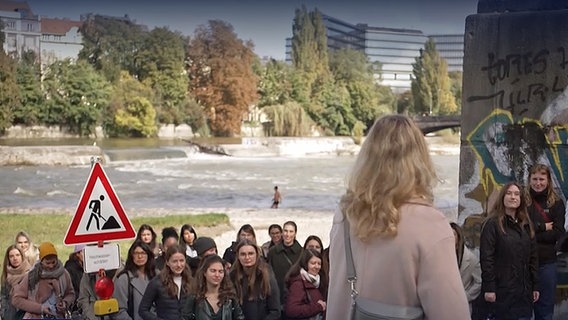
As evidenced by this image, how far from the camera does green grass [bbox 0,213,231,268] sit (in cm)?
1756

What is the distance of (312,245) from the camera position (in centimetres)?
642

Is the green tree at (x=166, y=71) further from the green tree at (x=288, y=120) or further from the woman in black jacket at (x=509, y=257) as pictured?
the woman in black jacket at (x=509, y=257)

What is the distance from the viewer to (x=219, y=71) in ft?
94.4

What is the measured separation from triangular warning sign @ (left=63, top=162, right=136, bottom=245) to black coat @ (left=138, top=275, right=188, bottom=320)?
1.59 feet

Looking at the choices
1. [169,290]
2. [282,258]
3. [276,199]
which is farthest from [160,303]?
[276,199]

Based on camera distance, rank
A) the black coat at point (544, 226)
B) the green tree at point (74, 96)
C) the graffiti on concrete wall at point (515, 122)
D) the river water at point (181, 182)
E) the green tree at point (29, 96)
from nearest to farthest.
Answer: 1. the black coat at point (544, 226)
2. the graffiti on concrete wall at point (515, 122)
3. the river water at point (181, 182)
4. the green tree at point (29, 96)
5. the green tree at point (74, 96)

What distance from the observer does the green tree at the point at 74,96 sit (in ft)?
76.9

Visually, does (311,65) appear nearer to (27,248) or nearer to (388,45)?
(388,45)

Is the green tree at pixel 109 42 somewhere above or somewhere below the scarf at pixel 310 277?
above

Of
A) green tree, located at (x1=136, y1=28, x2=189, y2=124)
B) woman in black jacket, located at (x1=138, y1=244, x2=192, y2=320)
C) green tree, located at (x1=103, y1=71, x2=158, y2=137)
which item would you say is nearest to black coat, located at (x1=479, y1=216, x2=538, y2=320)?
woman in black jacket, located at (x1=138, y1=244, x2=192, y2=320)

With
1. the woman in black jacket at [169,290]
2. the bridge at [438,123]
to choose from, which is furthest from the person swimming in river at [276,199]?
the woman in black jacket at [169,290]

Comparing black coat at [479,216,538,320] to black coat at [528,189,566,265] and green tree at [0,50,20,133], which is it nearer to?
black coat at [528,189,566,265]

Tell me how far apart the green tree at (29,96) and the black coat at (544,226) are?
2025cm

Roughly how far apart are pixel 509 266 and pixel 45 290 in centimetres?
387
